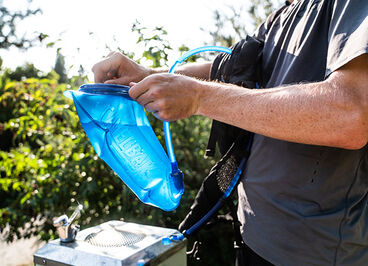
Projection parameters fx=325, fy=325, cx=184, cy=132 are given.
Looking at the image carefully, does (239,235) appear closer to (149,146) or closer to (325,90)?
(149,146)

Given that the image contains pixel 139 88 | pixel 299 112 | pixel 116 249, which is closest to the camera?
pixel 299 112

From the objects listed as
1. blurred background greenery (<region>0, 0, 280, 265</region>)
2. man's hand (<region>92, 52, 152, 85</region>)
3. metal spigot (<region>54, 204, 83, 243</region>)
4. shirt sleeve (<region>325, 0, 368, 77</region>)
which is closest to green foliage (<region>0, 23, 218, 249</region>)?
blurred background greenery (<region>0, 0, 280, 265</region>)

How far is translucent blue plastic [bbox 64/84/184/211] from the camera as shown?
3.66ft

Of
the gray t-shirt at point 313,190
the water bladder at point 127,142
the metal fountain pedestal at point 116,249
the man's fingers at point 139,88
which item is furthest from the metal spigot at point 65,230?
the gray t-shirt at point 313,190

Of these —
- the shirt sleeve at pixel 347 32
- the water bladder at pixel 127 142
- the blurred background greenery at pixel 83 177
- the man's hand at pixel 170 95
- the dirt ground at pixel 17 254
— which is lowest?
the dirt ground at pixel 17 254

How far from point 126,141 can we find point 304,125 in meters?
0.61

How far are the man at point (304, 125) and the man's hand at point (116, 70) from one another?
446mm

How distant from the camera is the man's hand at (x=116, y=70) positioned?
4.67 feet

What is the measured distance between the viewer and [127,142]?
1.17 m

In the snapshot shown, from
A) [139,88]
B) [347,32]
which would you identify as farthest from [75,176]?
[347,32]

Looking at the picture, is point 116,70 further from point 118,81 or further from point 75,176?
point 75,176

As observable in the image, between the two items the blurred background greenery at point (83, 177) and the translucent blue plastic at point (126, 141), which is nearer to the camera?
the translucent blue plastic at point (126, 141)

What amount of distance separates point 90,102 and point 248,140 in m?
0.66

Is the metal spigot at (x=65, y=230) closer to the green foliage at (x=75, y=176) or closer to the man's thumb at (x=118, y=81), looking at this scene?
the man's thumb at (x=118, y=81)
